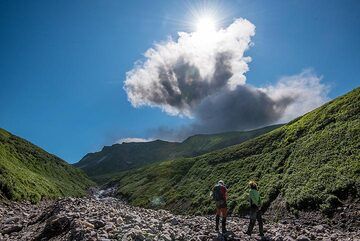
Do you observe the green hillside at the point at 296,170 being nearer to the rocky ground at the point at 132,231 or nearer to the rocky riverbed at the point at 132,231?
the rocky ground at the point at 132,231

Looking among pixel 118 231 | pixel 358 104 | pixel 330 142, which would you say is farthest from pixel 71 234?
pixel 358 104

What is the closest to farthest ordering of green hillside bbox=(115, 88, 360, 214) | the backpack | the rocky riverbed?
the rocky riverbed
the backpack
green hillside bbox=(115, 88, 360, 214)

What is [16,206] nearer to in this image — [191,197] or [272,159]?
[191,197]

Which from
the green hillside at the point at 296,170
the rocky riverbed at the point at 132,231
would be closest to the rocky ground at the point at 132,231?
the rocky riverbed at the point at 132,231

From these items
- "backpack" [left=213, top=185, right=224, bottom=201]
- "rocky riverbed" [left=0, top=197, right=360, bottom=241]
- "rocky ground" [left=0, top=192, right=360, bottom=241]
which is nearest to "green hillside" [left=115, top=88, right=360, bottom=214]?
"rocky ground" [left=0, top=192, right=360, bottom=241]

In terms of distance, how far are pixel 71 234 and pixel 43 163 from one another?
305 feet

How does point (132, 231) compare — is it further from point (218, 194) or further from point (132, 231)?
point (218, 194)

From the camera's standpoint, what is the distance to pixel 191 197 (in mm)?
53531

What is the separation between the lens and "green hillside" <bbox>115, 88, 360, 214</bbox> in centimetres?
3045

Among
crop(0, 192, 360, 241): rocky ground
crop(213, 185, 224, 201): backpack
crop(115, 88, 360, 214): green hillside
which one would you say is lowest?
crop(0, 192, 360, 241): rocky ground

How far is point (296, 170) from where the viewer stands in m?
39.9

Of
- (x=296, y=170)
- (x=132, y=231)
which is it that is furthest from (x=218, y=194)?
(x=296, y=170)

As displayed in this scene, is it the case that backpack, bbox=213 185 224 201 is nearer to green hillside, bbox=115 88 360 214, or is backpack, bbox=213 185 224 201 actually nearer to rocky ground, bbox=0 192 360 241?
rocky ground, bbox=0 192 360 241

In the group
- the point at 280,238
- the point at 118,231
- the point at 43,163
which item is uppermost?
the point at 43,163
